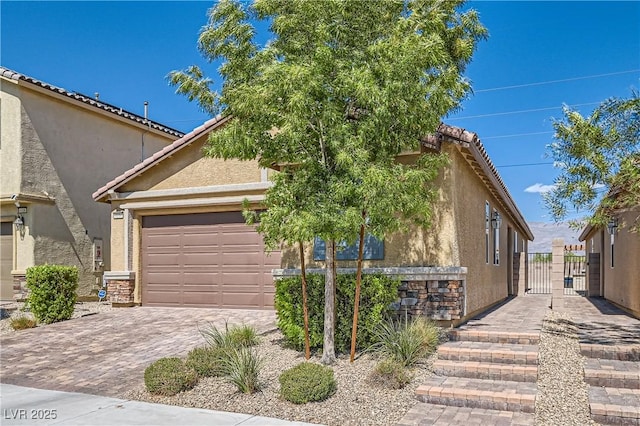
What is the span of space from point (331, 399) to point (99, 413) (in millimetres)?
2977

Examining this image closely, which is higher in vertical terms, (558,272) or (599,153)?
(599,153)

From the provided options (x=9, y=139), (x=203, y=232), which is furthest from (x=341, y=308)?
(x=9, y=139)

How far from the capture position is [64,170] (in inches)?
693

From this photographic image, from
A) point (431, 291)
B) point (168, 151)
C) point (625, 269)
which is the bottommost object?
point (431, 291)

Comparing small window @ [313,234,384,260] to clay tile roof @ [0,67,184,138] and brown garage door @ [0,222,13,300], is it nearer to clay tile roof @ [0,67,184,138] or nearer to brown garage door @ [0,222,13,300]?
clay tile roof @ [0,67,184,138]

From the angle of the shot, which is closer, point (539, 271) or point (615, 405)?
point (615, 405)

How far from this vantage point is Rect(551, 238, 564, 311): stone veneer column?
44.5 ft

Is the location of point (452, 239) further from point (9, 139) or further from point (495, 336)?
point (9, 139)

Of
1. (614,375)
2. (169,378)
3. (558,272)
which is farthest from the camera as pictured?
(558,272)

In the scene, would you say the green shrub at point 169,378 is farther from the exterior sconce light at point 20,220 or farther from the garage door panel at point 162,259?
the exterior sconce light at point 20,220

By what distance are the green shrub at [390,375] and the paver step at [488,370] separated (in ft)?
1.91

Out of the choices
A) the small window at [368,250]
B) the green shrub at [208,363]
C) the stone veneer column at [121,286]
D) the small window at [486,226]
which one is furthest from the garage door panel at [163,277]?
the small window at [486,226]

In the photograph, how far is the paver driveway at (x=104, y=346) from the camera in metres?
8.52

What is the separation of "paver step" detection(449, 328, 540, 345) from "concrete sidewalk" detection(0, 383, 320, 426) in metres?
3.86
